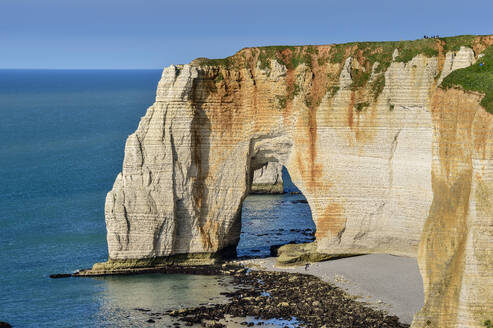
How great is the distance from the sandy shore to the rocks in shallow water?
2.54 feet

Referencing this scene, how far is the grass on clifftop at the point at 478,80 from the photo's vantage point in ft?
98.9

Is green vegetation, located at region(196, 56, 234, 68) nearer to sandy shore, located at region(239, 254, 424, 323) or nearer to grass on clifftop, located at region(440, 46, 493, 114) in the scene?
sandy shore, located at region(239, 254, 424, 323)

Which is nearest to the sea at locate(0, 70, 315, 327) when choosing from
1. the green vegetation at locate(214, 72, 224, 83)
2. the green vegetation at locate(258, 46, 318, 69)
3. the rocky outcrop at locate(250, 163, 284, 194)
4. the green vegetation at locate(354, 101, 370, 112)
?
the rocky outcrop at locate(250, 163, 284, 194)

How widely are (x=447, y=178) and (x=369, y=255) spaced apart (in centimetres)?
1462

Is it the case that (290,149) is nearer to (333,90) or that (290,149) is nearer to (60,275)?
(333,90)

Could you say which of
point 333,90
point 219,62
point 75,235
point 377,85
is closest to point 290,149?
point 333,90

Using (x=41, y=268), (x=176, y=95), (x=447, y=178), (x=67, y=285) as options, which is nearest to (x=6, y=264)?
(x=41, y=268)

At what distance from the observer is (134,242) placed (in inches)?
1795

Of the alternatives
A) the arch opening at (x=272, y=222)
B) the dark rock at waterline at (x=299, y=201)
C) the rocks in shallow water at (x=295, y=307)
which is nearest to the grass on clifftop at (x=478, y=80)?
the rocks in shallow water at (x=295, y=307)

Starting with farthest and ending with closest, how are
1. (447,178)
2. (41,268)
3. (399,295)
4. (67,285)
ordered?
(41,268) < (67,285) < (399,295) < (447,178)

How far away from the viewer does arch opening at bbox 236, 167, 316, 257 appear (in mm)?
51125

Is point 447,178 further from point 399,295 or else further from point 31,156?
point 31,156

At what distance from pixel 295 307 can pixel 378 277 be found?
18.3 feet

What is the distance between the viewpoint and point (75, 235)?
53531mm
